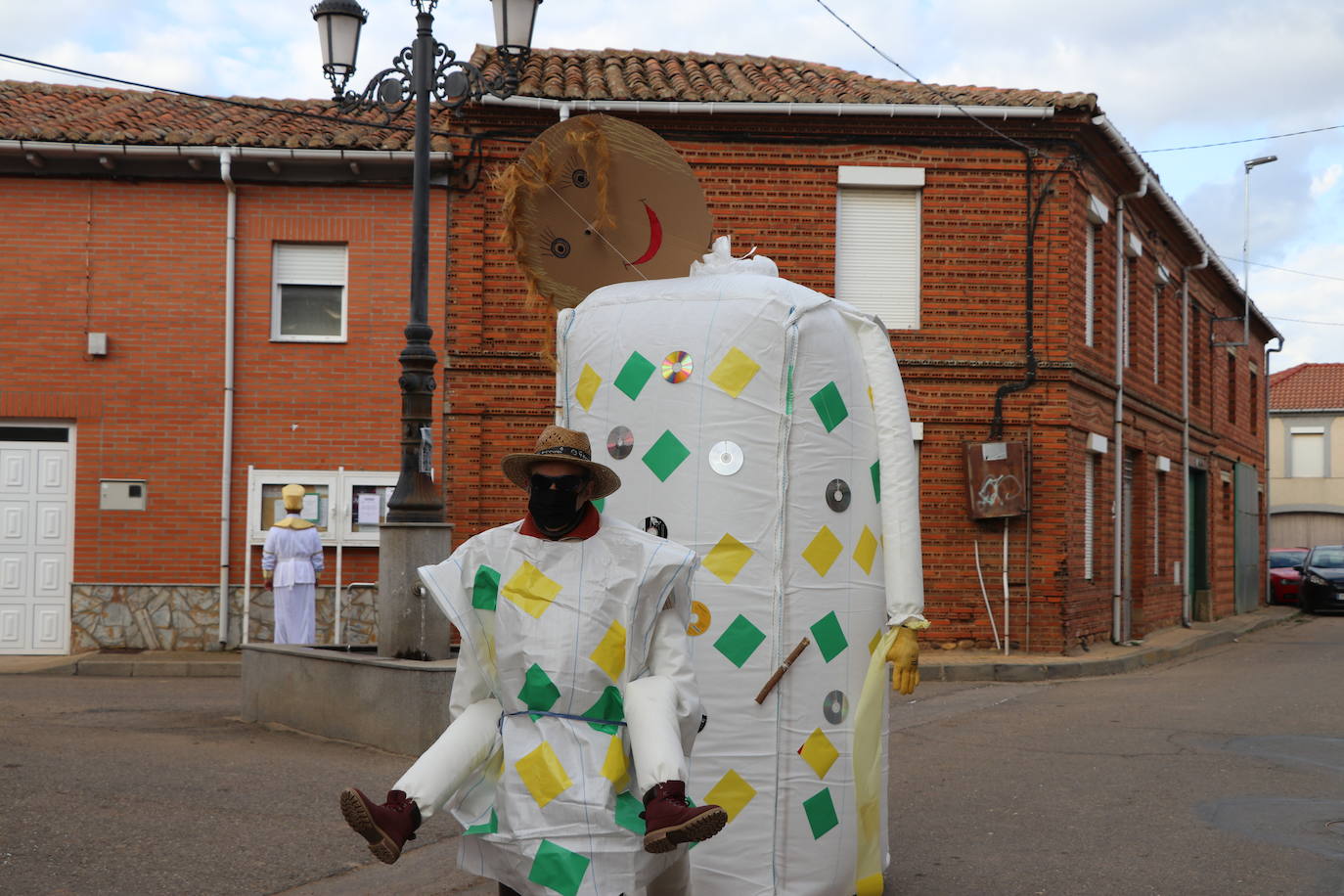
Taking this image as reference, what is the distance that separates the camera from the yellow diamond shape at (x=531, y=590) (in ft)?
12.4

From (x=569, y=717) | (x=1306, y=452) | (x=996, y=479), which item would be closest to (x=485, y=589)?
(x=569, y=717)

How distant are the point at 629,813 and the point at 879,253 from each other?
538 inches

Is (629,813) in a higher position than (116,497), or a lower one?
lower

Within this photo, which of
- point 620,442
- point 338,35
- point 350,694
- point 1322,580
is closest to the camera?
point 620,442

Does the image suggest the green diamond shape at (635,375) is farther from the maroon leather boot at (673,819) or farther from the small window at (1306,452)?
the small window at (1306,452)

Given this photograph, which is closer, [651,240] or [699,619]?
[699,619]

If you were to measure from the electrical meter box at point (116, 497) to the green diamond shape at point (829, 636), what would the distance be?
1235 centimetres

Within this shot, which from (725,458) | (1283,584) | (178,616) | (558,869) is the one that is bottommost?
(1283,584)

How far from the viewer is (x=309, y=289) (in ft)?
52.8

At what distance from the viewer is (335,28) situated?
1149cm

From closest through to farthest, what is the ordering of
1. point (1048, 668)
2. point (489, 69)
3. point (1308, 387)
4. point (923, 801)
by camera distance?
1. point (923, 801)
2. point (1048, 668)
3. point (489, 69)
4. point (1308, 387)

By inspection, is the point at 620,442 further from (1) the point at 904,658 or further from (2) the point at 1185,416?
(2) the point at 1185,416

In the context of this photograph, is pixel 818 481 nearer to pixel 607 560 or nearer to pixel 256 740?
pixel 607 560

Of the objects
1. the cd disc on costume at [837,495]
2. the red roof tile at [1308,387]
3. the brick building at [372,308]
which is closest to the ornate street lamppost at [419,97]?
the brick building at [372,308]
